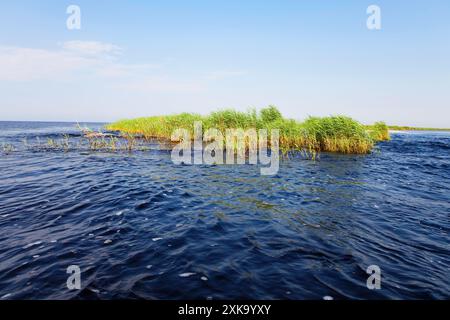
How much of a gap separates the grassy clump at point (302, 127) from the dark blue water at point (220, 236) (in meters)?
12.0

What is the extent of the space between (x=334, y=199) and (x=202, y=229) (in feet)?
24.5

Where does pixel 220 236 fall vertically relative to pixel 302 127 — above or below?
below

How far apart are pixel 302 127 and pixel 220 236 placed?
78.6 feet

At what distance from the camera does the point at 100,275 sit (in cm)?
591

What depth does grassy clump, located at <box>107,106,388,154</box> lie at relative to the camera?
92.7 feet

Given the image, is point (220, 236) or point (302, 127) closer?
point (220, 236)

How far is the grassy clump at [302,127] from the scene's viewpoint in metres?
28.3

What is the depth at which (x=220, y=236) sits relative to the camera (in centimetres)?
841

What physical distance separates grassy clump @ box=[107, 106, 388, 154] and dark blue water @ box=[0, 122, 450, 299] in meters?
12.0
